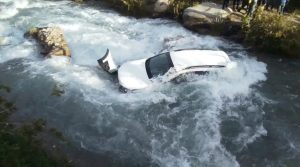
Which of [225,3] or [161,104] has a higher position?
[225,3]

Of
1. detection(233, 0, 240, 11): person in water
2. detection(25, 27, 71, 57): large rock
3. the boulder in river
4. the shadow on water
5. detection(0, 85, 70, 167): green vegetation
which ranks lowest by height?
the shadow on water

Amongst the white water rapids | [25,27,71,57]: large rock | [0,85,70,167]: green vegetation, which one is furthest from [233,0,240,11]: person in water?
[0,85,70,167]: green vegetation

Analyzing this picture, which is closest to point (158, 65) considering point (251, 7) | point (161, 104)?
point (161, 104)

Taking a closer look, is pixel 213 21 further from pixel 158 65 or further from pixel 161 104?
pixel 161 104

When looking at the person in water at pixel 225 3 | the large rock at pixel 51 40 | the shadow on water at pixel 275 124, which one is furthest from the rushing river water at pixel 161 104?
the person in water at pixel 225 3

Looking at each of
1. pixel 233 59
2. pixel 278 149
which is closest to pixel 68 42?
pixel 233 59

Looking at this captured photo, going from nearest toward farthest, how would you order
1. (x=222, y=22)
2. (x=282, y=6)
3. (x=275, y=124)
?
(x=275, y=124), (x=282, y=6), (x=222, y=22)

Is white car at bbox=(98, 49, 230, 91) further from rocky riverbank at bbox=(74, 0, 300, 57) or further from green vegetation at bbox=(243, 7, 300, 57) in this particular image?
rocky riverbank at bbox=(74, 0, 300, 57)
